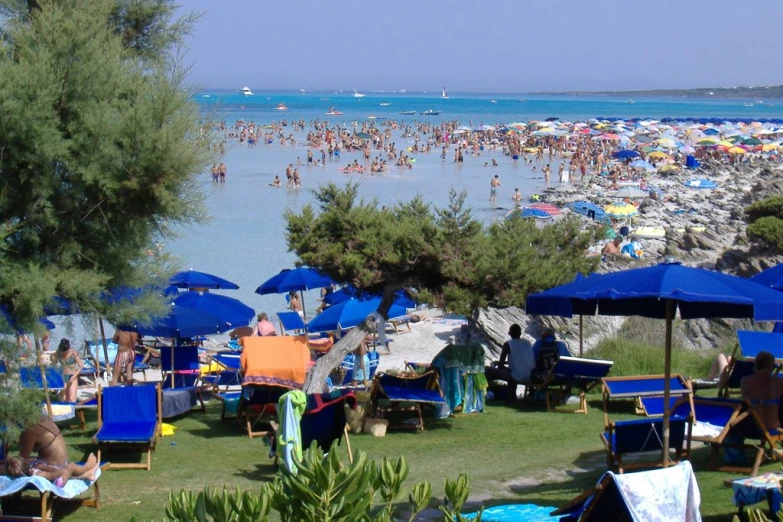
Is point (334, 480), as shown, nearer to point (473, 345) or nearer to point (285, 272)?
point (473, 345)

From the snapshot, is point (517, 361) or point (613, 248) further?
point (613, 248)

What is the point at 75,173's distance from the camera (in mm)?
6457

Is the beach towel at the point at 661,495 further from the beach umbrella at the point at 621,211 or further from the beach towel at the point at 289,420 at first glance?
the beach umbrella at the point at 621,211

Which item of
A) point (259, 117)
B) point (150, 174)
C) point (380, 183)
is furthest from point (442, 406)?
point (259, 117)

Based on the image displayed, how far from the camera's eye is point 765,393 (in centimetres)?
738

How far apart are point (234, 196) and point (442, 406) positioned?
96.9ft

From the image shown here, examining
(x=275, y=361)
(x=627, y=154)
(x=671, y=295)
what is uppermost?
(x=671, y=295)

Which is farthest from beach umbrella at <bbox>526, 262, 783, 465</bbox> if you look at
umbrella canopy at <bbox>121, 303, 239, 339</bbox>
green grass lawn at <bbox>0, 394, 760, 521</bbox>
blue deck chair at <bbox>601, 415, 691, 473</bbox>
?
umbrella canopy at <bbox>121, 303, 239, 339</bbox>

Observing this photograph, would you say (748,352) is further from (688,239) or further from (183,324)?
(688,239)

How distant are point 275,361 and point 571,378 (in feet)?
11.6

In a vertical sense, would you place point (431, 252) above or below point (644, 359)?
above

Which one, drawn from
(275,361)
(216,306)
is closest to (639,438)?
(275,361)

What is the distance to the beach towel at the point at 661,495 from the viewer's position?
5.02 metres

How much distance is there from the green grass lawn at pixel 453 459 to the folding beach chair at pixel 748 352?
1.16 metres
